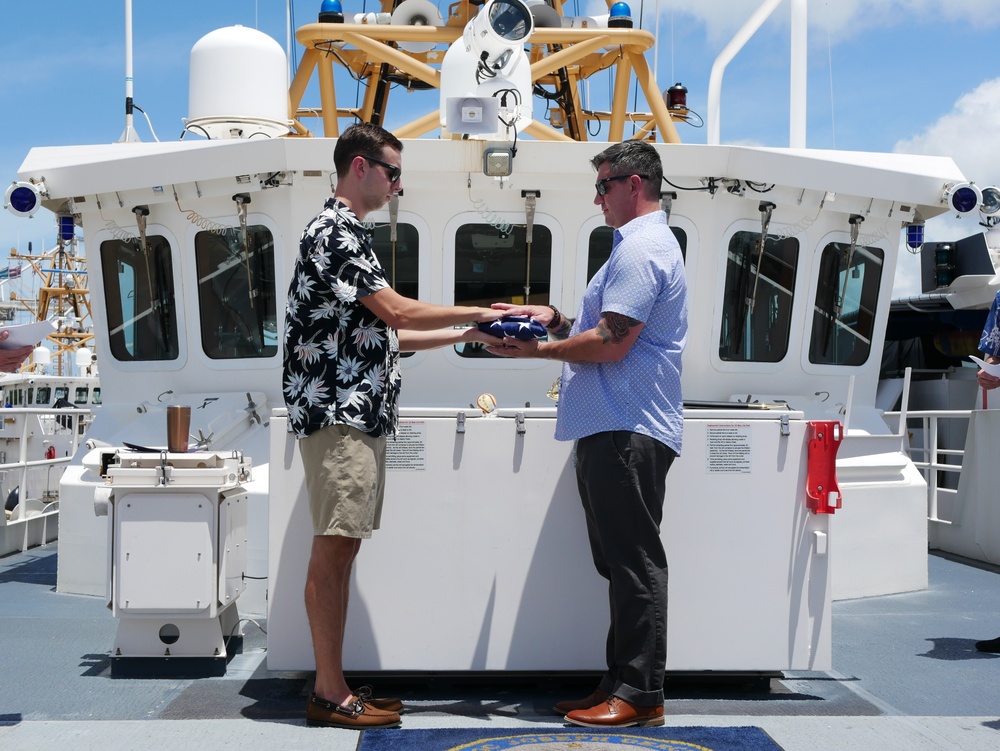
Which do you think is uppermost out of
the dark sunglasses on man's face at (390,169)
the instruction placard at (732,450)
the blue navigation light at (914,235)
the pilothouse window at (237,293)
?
the blue navigation light at (914,235)

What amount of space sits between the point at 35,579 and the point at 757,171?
532cm

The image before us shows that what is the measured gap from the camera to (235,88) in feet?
26.7

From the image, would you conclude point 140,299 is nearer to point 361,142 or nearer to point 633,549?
point 361,142

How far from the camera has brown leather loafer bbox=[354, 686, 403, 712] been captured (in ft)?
12.4

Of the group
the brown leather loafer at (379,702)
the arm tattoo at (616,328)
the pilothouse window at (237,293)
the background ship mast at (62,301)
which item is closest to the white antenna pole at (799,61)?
the pilothouse window at (237,293)

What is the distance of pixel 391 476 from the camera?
4145 mm

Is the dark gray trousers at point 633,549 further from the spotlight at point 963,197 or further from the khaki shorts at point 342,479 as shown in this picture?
the spotlight at point 963,197

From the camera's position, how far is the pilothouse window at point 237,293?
22.9 ft

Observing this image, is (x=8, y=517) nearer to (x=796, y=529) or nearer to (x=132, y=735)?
(x=132, y=735)

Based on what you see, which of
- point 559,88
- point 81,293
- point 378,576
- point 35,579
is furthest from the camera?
point 81,293

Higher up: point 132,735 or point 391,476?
point 391,476

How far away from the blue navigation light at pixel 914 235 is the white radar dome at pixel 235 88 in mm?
4563

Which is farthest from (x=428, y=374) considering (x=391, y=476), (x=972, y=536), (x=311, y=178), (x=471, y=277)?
(x=972, y=536)

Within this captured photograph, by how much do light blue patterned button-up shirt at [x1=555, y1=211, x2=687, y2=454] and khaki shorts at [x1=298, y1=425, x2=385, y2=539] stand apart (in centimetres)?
70
